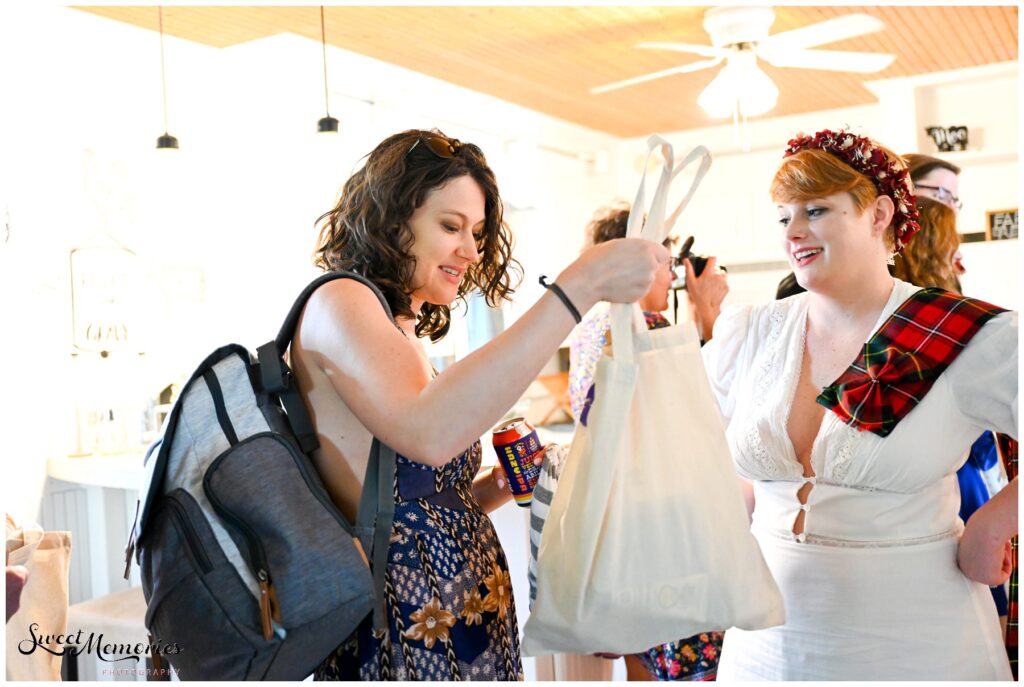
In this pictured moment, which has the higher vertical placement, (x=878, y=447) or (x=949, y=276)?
(x=949, y=276)

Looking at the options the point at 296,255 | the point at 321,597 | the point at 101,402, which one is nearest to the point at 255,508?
the point at 321,597

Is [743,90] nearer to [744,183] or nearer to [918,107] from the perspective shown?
[918,107]

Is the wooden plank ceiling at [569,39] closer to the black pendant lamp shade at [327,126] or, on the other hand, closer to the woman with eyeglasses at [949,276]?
the black pendant lamp shade at [327,126]

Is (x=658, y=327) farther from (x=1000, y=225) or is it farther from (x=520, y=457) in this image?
(x=1000, y=225)

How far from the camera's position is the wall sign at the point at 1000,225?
5461 millimetres

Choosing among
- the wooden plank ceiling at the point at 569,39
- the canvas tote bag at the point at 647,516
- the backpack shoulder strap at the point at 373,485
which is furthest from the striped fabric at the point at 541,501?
the wooden plank ceiling at the point at 569,39

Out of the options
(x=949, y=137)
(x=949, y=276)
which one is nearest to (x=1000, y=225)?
(x=949, y=137)

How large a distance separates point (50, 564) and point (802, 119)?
5.85 meters

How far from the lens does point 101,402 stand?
11.2 ft

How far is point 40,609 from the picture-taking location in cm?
148

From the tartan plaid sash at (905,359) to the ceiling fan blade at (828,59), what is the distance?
8.94ft

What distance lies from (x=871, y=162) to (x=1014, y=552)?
0.76 meters

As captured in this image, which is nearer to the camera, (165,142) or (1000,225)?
(165,142)

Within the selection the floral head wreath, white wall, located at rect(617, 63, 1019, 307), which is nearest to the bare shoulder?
the floral head wreath
